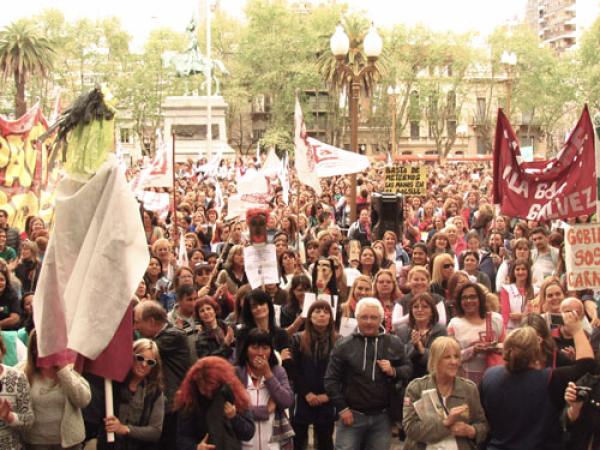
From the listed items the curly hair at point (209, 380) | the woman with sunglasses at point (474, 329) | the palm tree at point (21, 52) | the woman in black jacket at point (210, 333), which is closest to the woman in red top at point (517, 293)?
the woman with sunglasses at point (474, 329)

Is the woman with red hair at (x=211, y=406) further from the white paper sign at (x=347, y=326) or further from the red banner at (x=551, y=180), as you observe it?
the red banner at (x=551, y=180)

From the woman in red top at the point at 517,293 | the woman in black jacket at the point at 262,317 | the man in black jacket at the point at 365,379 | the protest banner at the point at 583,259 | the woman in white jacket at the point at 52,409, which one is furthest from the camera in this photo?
the woman in red top at the point at 517,293

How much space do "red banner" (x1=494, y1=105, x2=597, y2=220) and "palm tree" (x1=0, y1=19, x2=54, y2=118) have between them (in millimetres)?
48150

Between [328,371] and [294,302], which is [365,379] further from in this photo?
[294,302]

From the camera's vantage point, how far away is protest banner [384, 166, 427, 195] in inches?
719

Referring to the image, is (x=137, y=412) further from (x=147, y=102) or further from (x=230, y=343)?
(x=147, y=102)

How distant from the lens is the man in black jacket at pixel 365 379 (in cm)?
717

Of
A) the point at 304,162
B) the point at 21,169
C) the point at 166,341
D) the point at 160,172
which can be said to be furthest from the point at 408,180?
the point at 166,341

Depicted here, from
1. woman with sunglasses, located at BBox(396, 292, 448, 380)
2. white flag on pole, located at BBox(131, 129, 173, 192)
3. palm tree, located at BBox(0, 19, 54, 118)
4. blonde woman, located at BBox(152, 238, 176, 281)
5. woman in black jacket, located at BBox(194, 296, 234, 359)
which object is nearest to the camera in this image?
woman in black jacket, located at BBox(194, 296, 234, 359)

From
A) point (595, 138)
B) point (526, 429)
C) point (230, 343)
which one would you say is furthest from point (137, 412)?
point (595, 138)

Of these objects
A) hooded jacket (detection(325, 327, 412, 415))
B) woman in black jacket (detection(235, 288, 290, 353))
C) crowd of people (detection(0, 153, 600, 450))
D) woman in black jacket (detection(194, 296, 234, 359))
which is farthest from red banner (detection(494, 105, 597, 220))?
woman in black jacket (detection(194, 296, 234, 359))

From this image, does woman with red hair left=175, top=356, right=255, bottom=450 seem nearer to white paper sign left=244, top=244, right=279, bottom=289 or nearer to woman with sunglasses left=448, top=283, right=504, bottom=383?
woman with sunglasses left=448, top=283, right=504, bottom=383

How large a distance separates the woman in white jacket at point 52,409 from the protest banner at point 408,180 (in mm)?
12364

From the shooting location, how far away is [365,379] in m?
7.18
